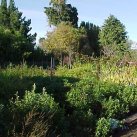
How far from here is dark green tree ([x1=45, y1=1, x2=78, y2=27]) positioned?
169 ft

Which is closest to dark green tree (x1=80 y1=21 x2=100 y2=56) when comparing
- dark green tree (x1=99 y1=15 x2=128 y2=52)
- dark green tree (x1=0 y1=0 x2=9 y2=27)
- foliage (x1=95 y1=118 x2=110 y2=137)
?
dark green tree (x1=99 y1=15 x2=128 y2=52)

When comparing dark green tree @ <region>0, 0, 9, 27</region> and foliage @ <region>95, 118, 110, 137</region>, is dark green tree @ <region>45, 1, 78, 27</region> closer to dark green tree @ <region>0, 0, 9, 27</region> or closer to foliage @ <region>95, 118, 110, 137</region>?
dark green tree @ <region>0, 0, 9, 27</region>

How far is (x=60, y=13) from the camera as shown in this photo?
170 feet

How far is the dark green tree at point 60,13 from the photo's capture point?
51.5 meters

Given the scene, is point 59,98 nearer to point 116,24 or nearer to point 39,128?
point 39,128

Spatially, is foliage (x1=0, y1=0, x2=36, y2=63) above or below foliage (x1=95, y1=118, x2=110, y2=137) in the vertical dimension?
above

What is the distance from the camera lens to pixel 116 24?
5062 cm

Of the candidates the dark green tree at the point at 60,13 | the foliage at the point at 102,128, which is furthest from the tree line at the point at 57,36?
the foliage at the point at 102,128

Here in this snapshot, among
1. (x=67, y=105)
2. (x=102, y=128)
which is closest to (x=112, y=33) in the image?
(x=67, y=105)

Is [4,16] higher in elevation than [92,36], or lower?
higher

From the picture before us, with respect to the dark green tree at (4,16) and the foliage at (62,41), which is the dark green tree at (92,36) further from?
the dark green tree at (4,16)

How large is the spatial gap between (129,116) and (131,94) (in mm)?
704

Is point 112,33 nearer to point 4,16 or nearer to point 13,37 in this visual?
point 4,16

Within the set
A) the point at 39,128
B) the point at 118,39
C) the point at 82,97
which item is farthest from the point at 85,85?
the point at 118,39
